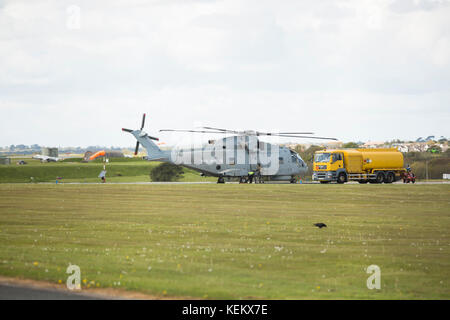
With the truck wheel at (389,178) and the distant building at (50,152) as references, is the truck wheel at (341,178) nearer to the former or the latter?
the truck wheel at (389,178)

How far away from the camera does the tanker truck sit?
6284 centimetres

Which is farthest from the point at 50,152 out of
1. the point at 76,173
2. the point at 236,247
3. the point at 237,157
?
the point at 236,247

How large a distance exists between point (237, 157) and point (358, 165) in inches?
514

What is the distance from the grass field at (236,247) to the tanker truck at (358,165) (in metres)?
23.1

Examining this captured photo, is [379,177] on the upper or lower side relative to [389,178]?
upper

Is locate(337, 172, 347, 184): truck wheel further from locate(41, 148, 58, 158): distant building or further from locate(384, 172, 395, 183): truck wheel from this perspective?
locate(41, 148, 58, 158): distant building

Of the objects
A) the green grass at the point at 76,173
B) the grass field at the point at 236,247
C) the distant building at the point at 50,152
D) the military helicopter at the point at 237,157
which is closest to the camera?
the grass field at the point at 236,247

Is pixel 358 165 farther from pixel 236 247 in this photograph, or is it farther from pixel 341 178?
pixel 236 247

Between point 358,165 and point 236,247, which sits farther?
point 358,165

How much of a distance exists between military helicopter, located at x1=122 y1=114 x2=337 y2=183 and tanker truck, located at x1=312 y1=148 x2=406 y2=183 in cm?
394

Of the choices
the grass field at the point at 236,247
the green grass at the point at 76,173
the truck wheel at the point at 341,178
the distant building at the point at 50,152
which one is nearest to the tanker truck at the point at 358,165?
the truck wheel at the point at 341,178

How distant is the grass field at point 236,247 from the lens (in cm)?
1492

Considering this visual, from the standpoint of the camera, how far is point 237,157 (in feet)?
210

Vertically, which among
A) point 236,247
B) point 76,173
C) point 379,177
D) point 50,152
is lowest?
point 236,247
